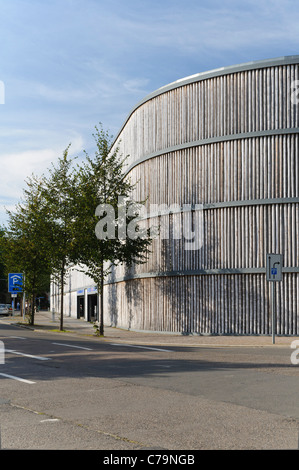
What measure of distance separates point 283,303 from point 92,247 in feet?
30.0

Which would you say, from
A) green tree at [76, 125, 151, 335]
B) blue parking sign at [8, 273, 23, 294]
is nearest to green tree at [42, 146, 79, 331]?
green tree at [76, 125, 151, 335]

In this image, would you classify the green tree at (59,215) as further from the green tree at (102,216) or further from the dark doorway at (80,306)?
the dark doorway at (80,306)

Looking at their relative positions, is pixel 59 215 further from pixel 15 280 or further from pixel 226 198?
pixel 15 280

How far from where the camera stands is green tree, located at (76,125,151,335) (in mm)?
26798

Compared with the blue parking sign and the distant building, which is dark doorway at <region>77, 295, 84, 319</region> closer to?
the blue parking sign

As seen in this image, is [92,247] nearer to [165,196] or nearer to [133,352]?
[165,196]

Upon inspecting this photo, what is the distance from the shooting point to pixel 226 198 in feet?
87.0

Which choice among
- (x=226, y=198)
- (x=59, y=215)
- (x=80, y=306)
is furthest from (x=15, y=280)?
(x=226, y=198)

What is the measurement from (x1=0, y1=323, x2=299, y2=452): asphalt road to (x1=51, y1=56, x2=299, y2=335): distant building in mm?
10323

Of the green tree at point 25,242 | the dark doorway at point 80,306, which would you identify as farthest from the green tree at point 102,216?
the dark doorway at point 80,306

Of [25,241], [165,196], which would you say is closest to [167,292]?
[165,196]

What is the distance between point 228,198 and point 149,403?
1867cm

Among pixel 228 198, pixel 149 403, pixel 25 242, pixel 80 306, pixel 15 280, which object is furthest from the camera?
pixel 80 306

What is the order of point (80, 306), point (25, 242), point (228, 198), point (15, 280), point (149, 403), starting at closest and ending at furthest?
point (149, 403)
point (228, 198)
point (25, 242)
point (15, 280)
point (80, 306)
